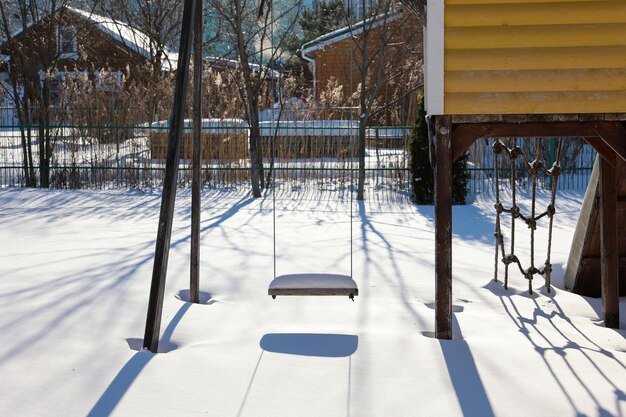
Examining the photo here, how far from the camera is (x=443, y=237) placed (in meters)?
5.12

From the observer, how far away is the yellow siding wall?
513 cm

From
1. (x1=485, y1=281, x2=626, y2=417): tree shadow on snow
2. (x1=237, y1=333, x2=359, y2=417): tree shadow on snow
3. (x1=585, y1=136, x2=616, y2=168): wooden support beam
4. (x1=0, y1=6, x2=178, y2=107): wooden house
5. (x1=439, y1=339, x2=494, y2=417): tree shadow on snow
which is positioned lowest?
(x1=485, y1=281, x2=626, y2=417): tree shadow on snow

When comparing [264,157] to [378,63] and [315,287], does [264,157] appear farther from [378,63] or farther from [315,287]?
[315,287]

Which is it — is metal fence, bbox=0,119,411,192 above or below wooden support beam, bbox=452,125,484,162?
below

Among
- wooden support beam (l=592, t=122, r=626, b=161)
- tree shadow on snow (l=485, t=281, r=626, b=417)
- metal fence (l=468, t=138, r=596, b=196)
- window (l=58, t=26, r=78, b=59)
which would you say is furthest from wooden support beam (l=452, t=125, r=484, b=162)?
window (l=58, t=26, r=78, b=59)

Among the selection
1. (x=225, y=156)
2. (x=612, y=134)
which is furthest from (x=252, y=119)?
(x=612, y=134)

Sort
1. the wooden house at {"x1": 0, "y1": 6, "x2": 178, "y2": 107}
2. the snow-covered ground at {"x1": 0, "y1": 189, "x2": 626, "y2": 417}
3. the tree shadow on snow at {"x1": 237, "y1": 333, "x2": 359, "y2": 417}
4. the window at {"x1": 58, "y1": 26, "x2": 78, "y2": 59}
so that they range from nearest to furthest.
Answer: the snow-covered ground at {"x1": 0, "y1": 189, "x2": 626, "y2": 417}
the tree shadow on snow at {"x1": 237, "y1": 333, "x2": 359, "y2": 417}
the wooden house at {"x1": 0, "y1": 6, "x2": 178, "y2": 107}
the window at {"x1": 58, "y1": 26, "x2": 78, "y2": 59}

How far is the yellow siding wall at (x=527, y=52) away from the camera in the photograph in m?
5.13

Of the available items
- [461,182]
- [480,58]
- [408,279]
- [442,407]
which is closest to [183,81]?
[480,58]

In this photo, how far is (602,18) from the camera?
5.15 metres

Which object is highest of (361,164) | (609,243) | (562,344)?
(361,164)

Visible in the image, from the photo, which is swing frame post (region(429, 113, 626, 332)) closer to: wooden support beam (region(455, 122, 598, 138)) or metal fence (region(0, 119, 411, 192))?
wooden support beam (region(455, 122, 598, 138))

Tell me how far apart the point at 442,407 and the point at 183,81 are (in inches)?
100

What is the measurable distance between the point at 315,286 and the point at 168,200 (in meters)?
1.05
